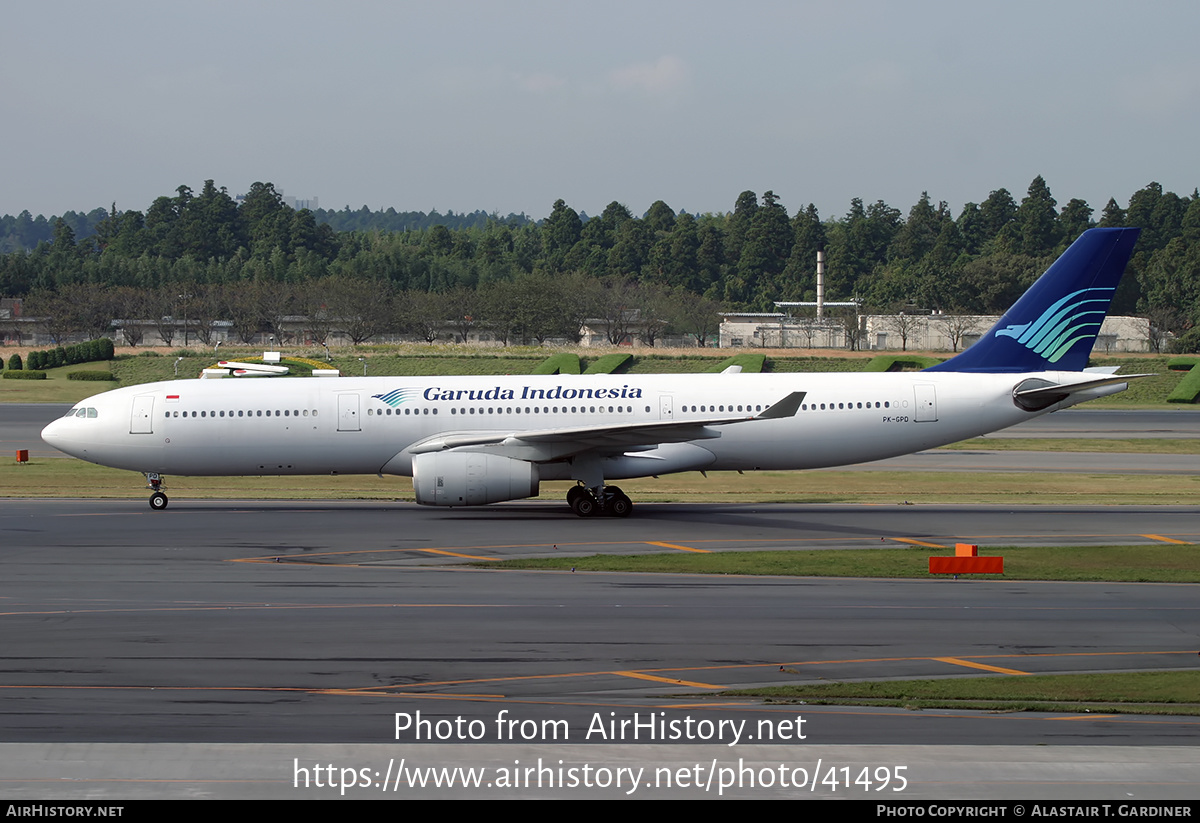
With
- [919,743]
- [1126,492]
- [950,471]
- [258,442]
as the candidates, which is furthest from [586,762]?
[950,471]

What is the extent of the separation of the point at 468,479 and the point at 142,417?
34.2ft

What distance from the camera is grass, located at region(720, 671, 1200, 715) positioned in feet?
47.9

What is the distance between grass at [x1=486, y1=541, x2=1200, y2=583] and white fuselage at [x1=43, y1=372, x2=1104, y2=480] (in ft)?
24.0

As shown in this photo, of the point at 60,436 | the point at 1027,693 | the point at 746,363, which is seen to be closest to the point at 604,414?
the point at 60,436

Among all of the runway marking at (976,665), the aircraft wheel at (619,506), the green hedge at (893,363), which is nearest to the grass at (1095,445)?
the aircraft wheel at (619,506)

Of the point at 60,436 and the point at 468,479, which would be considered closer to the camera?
the point at 468,479

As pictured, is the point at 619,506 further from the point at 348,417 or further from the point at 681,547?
the point at 348,417

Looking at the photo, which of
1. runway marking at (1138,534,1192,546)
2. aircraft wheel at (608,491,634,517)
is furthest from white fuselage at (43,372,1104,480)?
runway marking at (1138,534,1192,546)

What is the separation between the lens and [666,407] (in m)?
33.3

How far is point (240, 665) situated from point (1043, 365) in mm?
26177

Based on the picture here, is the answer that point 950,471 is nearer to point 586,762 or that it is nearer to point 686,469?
point 686,469

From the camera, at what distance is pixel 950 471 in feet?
143

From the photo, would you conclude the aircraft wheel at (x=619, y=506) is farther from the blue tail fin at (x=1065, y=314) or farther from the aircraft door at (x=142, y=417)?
the aircraft door at (x=142, y=417)

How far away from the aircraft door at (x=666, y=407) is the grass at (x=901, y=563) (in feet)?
25.4
